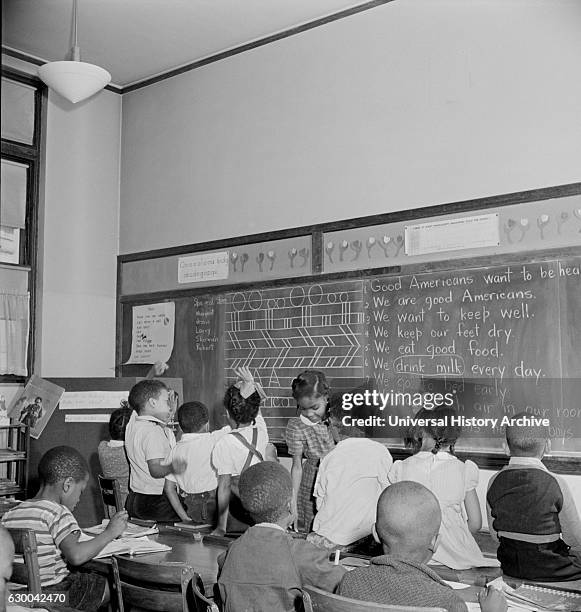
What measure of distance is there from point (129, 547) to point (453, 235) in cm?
217

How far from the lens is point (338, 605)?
1785mm

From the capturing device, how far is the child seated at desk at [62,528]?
2.66 m

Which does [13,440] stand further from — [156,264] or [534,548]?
[534,548]

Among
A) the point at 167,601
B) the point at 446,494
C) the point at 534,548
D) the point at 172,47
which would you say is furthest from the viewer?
the point at 172,47

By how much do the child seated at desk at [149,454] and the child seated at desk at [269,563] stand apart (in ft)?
5.48

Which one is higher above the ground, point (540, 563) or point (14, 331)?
point (14, 331)

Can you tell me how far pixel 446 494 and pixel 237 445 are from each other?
1036mm

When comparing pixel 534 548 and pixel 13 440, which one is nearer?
pixel 534 548

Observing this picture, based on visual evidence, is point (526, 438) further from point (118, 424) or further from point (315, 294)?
point (118, 424)

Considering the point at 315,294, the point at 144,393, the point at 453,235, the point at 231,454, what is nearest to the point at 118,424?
the point at 144,393

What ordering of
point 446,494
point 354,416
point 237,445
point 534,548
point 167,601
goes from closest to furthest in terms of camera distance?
point 167,601
point 534,548
point 446,494
point 237,445
point 354,416

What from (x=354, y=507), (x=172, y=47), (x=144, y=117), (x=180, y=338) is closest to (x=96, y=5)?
(x=172, y=47)

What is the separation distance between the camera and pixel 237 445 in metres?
3.71

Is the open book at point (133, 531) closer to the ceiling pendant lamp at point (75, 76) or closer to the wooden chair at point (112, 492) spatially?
the wooden chair at point (112, 492)
